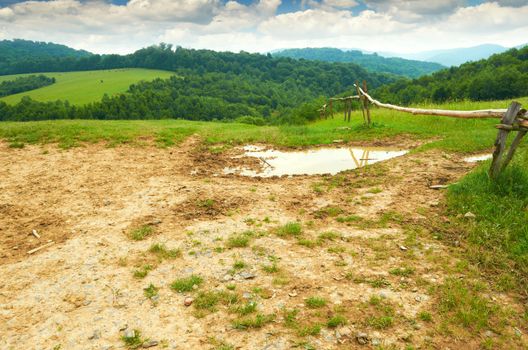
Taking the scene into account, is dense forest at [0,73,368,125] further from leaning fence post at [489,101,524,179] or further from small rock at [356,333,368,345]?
small rock at [356,333,368,345]

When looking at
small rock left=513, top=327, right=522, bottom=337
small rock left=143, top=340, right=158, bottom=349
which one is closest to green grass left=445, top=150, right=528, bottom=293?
small rock left=513, top=327, right=522, bottom=337

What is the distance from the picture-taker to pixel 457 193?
7238 millimetres

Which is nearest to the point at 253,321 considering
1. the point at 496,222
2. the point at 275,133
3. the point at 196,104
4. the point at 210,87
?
the point at 496,222

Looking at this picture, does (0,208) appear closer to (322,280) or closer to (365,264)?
(322,280)

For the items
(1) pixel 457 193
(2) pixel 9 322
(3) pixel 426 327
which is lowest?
(2) pixel 9 322

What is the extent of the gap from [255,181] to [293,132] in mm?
7582

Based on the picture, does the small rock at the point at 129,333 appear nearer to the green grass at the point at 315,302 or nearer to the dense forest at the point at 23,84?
the green grass at the point at 315,302

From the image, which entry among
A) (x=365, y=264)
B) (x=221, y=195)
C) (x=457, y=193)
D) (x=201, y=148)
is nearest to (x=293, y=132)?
(x=201, y=148)

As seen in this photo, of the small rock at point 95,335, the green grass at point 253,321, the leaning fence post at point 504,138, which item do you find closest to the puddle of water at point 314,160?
the leaning fence post at point 504,138

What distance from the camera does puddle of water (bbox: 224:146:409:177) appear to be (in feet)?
35.7

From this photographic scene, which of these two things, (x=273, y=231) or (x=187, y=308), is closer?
(x=187, y=308)

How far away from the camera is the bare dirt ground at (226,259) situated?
4.04m

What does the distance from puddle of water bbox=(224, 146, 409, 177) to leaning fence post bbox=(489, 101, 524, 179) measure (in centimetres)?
435

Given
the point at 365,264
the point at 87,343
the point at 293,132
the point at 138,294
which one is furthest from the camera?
the point at 293,132
